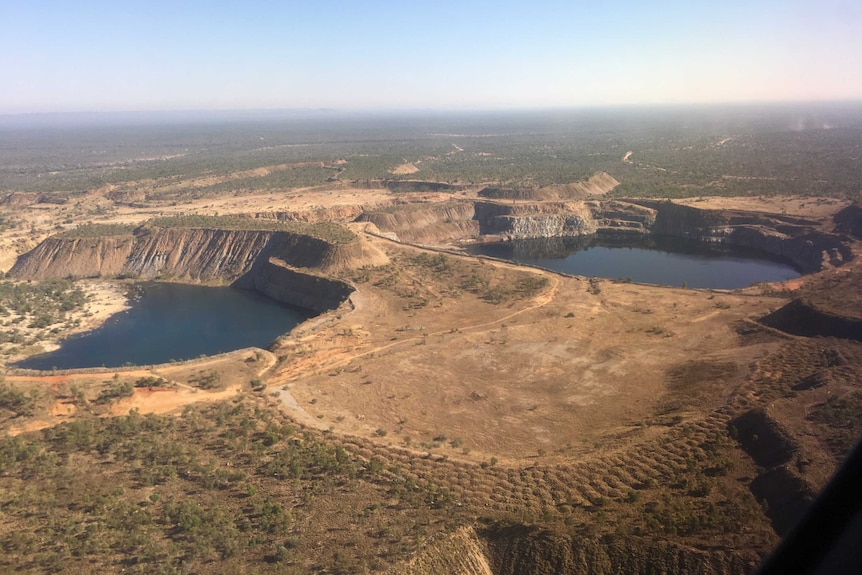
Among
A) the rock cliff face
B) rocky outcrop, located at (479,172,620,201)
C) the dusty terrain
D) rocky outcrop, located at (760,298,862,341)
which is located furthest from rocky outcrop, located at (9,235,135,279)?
rocky outcrop, located at (760,298,862,341)

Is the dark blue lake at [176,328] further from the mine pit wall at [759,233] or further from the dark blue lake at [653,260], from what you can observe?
the mine pit wall at [759,233]

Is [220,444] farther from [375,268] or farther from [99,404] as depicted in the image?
[375,268]

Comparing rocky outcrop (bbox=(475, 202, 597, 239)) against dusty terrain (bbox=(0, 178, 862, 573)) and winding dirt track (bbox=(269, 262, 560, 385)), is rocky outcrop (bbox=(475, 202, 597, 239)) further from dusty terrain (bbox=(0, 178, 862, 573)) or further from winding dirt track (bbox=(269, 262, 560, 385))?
dusty terrain (bbox=(0, 178, 862, 573))

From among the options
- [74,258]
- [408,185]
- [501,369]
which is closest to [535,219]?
[408,185]

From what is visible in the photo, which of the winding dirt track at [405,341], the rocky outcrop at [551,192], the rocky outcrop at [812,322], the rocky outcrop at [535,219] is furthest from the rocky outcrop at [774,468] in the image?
the rocky outcrop at [551,192]

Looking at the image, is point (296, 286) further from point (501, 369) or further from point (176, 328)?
point (501, 369)
